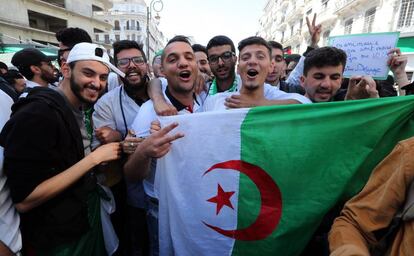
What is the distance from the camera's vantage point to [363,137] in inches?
66.7

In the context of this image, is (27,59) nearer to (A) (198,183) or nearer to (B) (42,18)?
(A) (198,183)

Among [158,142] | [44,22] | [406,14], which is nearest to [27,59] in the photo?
[158,142]

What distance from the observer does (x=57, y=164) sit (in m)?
1.71

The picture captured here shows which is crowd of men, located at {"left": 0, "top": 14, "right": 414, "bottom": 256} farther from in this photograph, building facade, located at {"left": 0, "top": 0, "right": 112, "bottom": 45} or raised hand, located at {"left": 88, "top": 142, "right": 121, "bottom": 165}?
building facade, located at {"left": 0, "top": 0, "right": 112, "bottom": 45}

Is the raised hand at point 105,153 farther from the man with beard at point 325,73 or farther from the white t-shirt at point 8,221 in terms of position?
the man with beard at point 325,73

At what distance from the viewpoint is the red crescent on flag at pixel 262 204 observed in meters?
1.82

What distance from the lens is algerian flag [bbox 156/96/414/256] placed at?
170 centimetres

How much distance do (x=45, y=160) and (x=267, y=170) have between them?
1.54 m

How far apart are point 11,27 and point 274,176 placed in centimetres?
2652

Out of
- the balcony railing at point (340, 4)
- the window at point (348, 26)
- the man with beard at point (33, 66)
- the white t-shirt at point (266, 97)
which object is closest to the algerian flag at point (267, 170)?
the white t-shirt at point (266, 97)

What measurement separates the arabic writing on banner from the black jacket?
8.96ft

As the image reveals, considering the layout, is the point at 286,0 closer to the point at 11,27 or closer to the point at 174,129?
the point at 11,27

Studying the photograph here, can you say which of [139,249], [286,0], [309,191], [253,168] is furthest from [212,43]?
[286,0]

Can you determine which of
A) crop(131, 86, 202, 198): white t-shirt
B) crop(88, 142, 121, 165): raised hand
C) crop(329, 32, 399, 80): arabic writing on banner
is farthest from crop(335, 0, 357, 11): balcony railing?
crop(88, 142, 121, 165): raised hand
